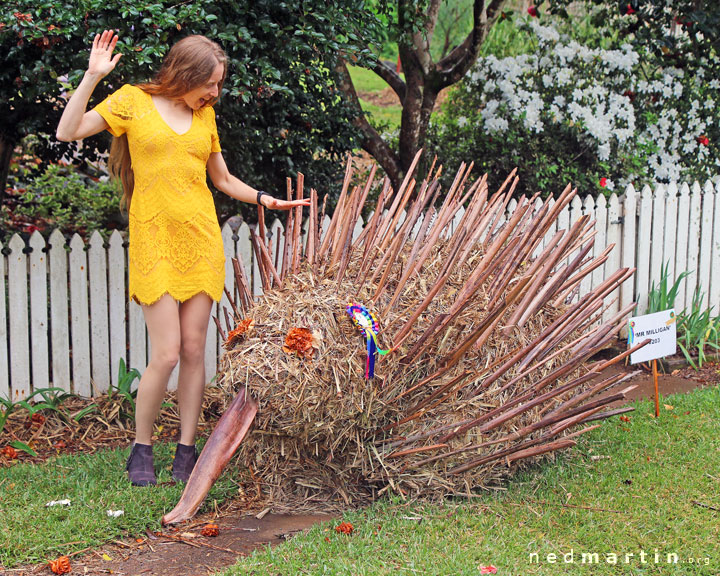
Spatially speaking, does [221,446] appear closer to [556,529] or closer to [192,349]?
[192,349]

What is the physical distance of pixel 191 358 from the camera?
149 inches

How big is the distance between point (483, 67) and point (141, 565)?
559 centimetres

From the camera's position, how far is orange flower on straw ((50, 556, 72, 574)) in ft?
9.70

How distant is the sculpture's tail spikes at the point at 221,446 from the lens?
3.11m

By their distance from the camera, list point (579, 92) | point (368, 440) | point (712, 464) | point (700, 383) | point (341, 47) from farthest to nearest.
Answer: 1. point (579, 92)
2. point (700, 383)
3. point (341, 47)
4. point (712, 464)
5. point (368, 440)

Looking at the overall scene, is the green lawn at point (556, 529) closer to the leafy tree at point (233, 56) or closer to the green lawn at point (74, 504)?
the green lawn at point (74, 504)

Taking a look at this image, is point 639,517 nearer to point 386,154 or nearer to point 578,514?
point 578,514

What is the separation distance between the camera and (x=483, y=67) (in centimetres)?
715

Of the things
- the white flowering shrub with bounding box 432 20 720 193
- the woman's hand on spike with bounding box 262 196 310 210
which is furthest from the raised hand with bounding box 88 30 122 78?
the white flowering shrub with bounding box 432 20 720 193

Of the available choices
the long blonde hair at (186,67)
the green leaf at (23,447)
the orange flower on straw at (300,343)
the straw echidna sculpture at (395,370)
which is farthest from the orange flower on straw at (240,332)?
the green leaf at (23,447)

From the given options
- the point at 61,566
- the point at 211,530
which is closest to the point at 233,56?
the point at 211,530

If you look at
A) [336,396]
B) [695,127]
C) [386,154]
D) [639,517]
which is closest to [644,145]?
[695,127]

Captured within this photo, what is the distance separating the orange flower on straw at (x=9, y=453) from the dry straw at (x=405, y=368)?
1.54 metres

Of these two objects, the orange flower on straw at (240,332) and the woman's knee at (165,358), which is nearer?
the orange flower on straw at (240,332)
